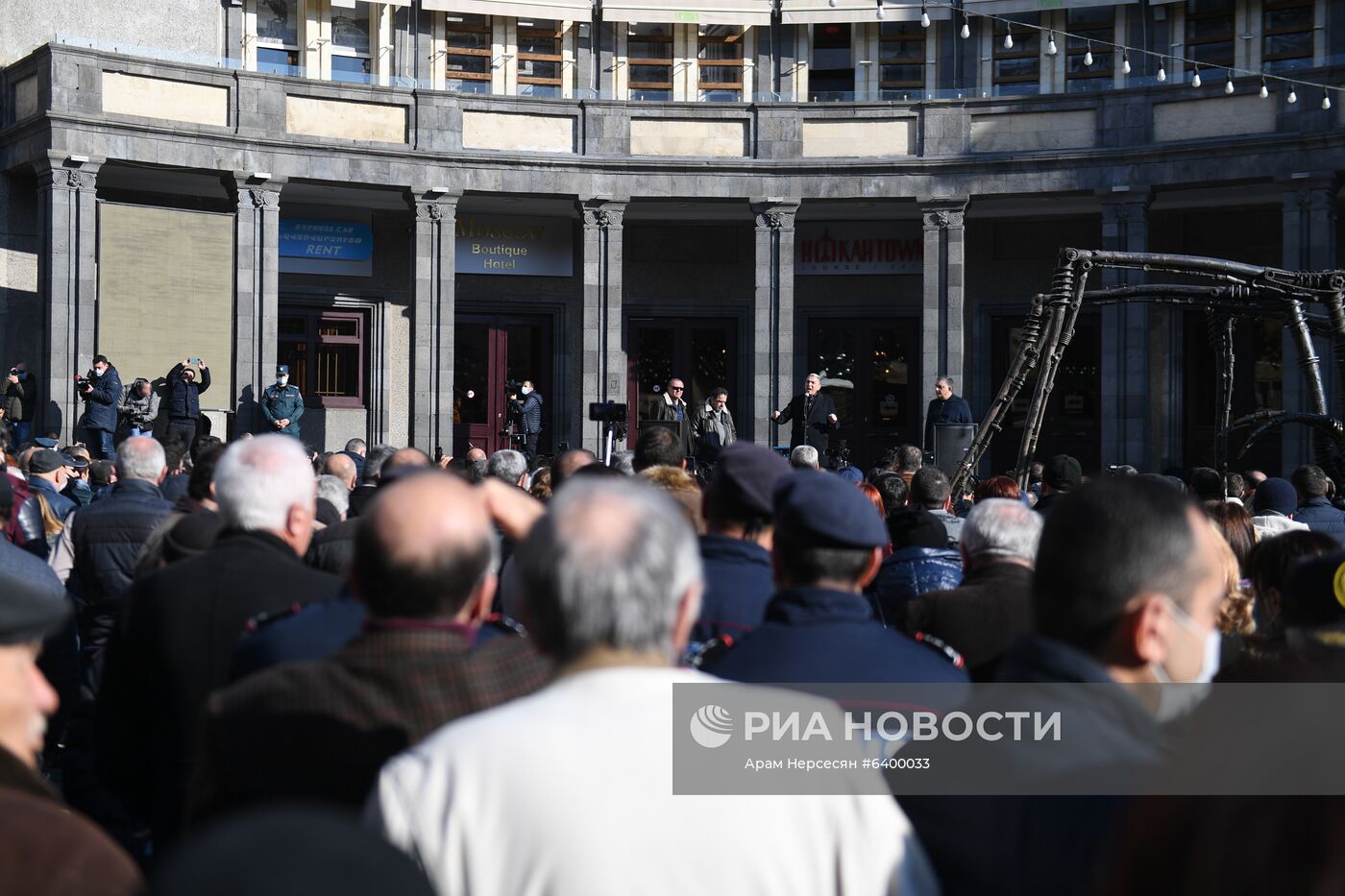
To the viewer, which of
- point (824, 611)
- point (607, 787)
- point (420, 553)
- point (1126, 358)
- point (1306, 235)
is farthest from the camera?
point (1126, 358)

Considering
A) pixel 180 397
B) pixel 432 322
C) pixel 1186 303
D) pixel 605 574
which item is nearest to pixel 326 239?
pixel 432 322

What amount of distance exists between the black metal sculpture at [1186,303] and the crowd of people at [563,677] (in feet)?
24.4

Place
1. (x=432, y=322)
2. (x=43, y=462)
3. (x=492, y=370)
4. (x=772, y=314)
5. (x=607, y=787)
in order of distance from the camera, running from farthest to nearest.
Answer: (x=492, y=370), (x=772, y=314), (x=432, y=322), (x=43, y=462), (x=607, y=787)

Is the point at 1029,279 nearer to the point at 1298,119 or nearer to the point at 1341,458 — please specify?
the point at 1298,119

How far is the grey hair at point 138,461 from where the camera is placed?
716 centimetres

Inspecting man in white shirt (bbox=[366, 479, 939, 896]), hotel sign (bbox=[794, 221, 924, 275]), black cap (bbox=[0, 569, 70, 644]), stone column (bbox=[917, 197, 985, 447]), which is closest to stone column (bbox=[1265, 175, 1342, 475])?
stone column (bbox=[917, 197, 985, 447])

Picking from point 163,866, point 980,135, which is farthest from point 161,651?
point 980,135

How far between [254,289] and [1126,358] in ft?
43.5

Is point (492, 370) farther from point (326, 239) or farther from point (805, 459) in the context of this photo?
point (805, 459)

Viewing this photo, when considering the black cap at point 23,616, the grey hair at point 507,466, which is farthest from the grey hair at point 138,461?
the black cap at point 23,616

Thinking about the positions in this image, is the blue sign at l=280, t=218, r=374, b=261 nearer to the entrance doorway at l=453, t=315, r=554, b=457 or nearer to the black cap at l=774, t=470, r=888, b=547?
the entrance doorway at l=453, t=315, r=554, b=457

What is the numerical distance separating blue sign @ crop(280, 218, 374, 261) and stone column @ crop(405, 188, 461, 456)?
99.2 inches

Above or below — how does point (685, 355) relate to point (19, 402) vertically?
above

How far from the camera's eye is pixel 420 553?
3.02m
